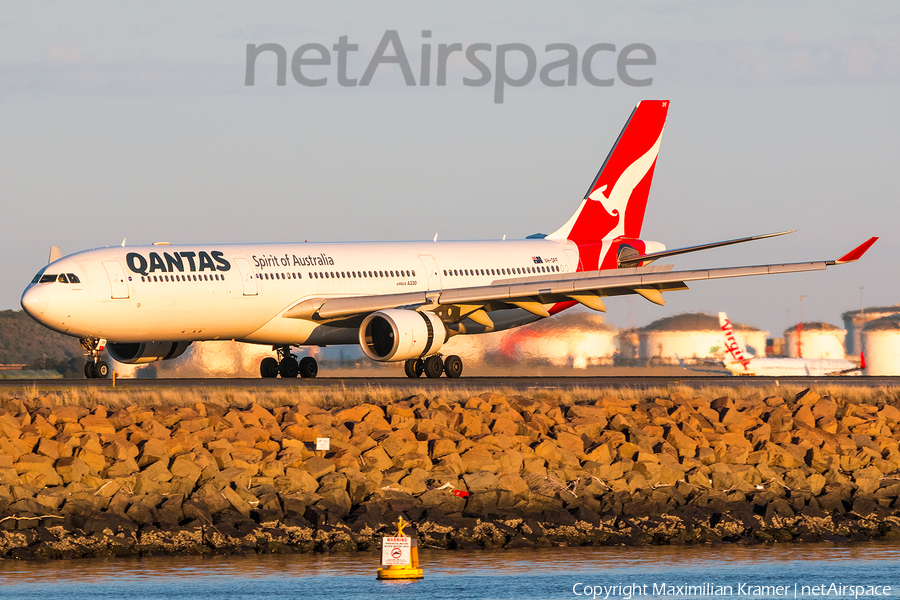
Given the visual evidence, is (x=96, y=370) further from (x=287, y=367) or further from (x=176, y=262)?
(x=287, y=367)

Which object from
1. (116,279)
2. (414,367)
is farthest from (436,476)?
(414,367)

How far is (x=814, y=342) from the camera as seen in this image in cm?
5103

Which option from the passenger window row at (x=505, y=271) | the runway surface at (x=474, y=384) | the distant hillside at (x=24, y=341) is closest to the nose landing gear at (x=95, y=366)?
the runway surface at (x=474, y=384)

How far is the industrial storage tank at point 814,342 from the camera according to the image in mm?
50969

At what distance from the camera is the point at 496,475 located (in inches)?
907

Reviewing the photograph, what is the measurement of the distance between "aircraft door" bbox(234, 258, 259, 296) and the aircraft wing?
1.32m

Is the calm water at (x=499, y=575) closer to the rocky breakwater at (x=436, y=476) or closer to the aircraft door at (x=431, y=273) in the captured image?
the rocky breakwater at (x=436, y=476)

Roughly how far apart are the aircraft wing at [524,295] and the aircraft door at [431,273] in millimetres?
2412

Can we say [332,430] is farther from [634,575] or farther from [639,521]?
[634,575]

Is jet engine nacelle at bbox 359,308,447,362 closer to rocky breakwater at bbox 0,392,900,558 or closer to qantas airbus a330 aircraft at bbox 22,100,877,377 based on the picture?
qantas airbus a330 aircraft at bbox 22,100,877,377

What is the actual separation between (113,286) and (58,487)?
11.5 meters

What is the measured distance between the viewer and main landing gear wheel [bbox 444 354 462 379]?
37688 mm

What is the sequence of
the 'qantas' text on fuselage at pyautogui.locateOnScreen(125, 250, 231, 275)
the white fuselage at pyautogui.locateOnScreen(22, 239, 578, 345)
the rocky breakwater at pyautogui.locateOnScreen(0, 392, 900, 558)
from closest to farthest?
the rocky breakwater at pyautogui.locateOnScreen(0, 392, 900, 558) → the white fuselage at pyautogui.locateOnScreen(22, 239, 578, 345) → the 'qantas' text on fuselage at pyautogui.locateOnScreen(125, 250, 231, 275)

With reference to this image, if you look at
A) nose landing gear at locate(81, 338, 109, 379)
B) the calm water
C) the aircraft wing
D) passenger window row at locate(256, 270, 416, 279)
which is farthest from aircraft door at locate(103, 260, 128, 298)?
the calm water
